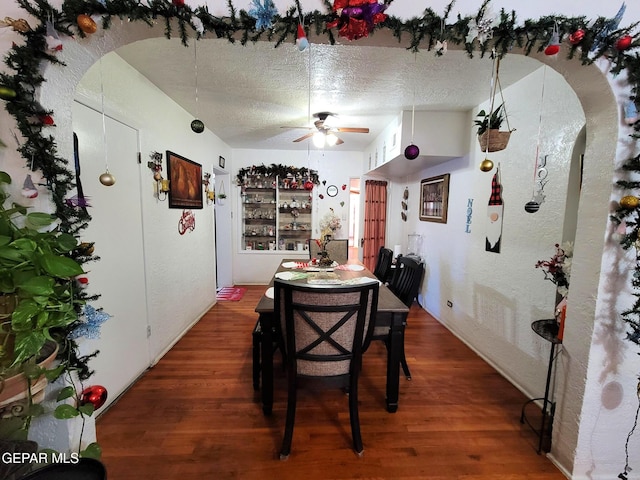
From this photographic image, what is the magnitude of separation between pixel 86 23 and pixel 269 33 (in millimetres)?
607

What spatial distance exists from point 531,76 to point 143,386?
12.4ft

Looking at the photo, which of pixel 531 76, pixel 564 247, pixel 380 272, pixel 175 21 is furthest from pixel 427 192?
pixel 175 21

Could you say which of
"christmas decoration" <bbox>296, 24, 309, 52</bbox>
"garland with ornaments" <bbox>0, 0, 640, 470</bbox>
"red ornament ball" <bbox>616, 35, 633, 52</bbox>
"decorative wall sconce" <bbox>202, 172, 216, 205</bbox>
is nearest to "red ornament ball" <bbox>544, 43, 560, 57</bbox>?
"garland with ornaments" <bbox>0, 0, 640, 470</bbox>

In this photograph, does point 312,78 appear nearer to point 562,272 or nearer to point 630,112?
point 630,112

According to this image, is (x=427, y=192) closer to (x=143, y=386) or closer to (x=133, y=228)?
(x=133, y=228)

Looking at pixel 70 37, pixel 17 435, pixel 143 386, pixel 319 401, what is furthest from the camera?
pixel 143 386

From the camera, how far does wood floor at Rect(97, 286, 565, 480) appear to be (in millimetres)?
1395

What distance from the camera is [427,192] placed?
3.65 m

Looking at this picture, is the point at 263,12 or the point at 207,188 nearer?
the point at 263,12

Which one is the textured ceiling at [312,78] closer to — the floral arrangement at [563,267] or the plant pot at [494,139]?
the plant pot at [494,139]

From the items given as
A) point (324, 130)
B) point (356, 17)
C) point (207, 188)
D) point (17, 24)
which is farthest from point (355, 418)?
point (207, 188)

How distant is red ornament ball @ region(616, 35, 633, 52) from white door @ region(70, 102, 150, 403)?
2610mm

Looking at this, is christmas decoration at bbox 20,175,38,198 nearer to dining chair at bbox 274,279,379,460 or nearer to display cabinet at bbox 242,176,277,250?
dining chair at bbox 274,279,379,460

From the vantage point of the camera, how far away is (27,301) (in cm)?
73
